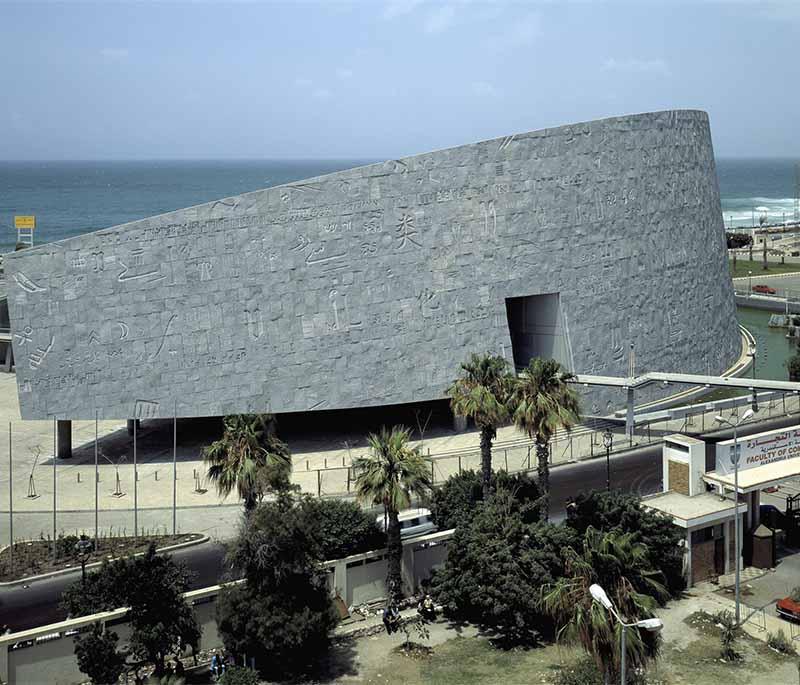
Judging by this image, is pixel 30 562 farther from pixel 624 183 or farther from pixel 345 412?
pixel 624 183

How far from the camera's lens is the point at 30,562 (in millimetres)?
35375

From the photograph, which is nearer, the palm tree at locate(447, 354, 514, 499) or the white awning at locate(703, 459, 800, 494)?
the palm tree at locate(447, 354, 514, 499)

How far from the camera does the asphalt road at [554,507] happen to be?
31.2 metres

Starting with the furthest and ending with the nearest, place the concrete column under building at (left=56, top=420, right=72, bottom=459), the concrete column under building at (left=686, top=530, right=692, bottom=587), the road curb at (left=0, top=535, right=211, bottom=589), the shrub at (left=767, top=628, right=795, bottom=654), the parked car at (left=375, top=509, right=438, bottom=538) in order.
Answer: the concrete column under building at (left=56, top=420, right=72, bottom=459) < the parked car at (left=375, top=509, right=438, bottom=538) < the road curb at (left=0, top=535, right=211, bottom=589) < the concrete column under building at (left=686, top=530, right=692, bottom=587) < the shrub at (left=767, top=628, right=795, bottom=654)

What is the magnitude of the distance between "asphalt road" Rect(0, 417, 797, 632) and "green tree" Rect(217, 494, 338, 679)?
486cm

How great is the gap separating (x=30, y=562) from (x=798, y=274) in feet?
322

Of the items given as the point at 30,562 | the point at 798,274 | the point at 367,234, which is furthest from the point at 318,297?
the point at 798,274

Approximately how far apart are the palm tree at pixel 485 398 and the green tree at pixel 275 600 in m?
7.66

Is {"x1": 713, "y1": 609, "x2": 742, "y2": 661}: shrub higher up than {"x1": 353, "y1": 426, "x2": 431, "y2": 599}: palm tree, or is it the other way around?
{"x1": 353, "y1": 426, "x2": 431, "y2": 599}: palm tree

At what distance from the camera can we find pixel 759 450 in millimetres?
35906

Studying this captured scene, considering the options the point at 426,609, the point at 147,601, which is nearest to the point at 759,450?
the point at 426,609

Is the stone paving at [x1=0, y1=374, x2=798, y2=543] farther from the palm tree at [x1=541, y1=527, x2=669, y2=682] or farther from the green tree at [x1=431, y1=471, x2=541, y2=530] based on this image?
the palm tree at [x1=541, y1=527, x2=669, y2=682]

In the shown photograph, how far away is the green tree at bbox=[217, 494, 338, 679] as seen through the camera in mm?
27344

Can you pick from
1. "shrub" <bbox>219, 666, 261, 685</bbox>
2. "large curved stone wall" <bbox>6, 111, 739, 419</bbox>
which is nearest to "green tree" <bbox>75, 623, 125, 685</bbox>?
"shrub" <bbox>219, 666, 261, 685</bbox>
